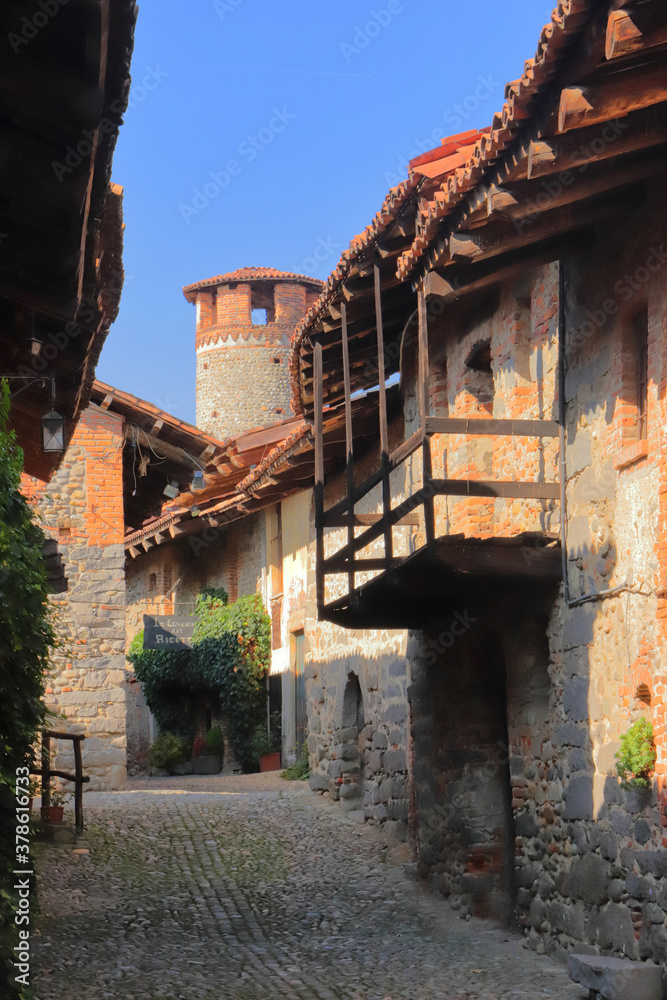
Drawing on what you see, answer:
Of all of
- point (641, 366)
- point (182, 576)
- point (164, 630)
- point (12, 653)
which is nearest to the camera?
point (12, 653)

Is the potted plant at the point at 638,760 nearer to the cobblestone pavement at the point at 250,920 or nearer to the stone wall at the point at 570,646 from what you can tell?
the stone wall at the point at 570,646

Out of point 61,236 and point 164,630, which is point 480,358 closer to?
point 61,236

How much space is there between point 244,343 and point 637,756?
34.1 metres

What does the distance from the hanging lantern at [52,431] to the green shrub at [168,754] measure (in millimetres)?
14302

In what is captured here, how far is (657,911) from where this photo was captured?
670 centimetres

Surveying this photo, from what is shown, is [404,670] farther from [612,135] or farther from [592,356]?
[612,135]

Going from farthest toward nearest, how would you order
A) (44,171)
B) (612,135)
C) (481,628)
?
(481,628) → (612,135) → (44,171)

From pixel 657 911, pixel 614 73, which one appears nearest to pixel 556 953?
pixel 657 911

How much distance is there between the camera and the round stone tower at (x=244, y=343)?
3944 centimetres

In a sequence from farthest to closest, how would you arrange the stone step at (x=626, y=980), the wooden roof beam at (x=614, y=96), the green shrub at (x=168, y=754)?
the green shrub at (x=168, y=754), the stone step at (x=626, y=980), the wooden roof beam at (x=614, y=96)

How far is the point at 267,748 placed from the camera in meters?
20.9

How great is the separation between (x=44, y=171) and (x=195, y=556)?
19.6 meters

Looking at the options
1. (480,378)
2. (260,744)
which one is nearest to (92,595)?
(260,744)

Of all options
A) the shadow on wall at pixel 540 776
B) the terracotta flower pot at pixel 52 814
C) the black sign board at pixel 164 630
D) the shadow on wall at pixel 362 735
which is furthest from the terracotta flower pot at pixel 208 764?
the shadow on wall at pixel 540 776
